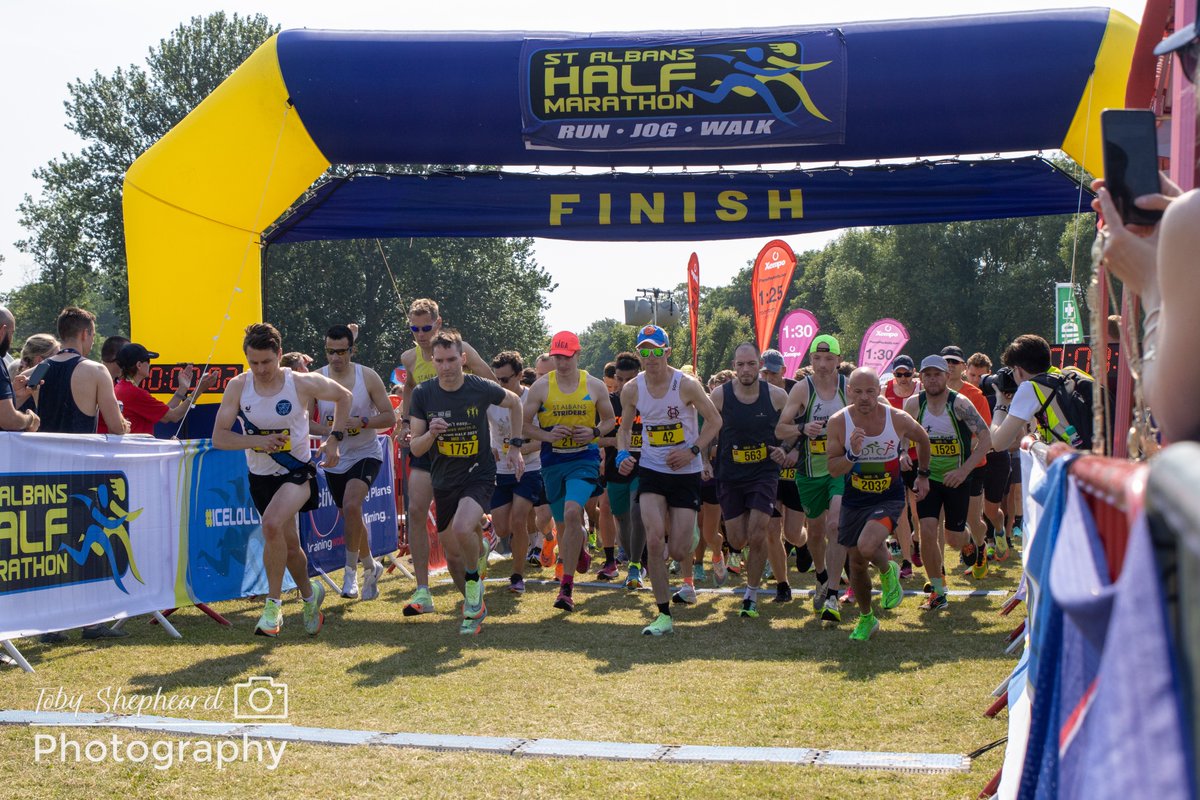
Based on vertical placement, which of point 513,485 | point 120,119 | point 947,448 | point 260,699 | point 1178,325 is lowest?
point 260,699

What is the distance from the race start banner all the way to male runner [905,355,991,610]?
9038mm

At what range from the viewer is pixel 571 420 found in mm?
10367

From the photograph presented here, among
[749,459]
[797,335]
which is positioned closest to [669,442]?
[749,459]

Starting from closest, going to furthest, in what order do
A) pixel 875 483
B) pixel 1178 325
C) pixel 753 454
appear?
1. pixel 1178 325
2. pixel 875 483
3. pixel 753 454

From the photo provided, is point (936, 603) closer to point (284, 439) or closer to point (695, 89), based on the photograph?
point (695, 89)

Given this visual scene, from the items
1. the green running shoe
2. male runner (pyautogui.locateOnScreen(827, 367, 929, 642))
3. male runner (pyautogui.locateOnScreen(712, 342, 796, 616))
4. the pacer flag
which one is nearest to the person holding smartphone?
male runner (pyautogui.locateOnScreen(827, 367, 929, 642))

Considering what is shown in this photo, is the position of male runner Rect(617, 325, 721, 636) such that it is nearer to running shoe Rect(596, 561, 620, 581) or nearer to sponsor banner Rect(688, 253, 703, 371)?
running shoe Rect(596, 561, 620, 581)

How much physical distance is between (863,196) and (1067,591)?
8.41 m

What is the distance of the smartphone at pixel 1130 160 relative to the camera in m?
2.40

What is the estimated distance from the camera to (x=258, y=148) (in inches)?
377

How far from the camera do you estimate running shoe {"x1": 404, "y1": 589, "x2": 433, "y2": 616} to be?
9047 mm

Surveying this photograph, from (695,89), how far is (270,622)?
526cm

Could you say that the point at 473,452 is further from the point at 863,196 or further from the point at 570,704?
the point at 863,196

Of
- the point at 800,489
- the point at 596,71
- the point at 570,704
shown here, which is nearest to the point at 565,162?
the point at 596,71
